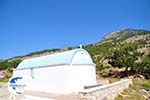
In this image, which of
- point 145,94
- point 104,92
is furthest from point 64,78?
point 145,94

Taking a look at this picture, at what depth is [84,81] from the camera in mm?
26750

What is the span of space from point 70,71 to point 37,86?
6076 millimetres

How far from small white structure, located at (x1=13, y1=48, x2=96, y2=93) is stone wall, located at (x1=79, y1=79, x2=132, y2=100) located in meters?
3.77

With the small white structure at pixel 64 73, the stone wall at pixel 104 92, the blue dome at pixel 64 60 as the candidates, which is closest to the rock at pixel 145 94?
the stone wall at pixel 104 92

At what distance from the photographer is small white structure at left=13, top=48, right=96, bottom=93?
25.5 m

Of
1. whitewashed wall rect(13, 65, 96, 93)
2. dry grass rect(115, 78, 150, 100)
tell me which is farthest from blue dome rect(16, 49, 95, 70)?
dry grass rect(115, 78, 150, 100)

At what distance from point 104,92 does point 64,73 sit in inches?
271

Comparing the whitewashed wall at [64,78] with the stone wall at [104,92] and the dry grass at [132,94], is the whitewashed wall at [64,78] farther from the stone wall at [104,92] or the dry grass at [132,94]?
the dry grass at [132,94]

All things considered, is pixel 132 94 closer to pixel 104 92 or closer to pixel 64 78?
pixel 104 92

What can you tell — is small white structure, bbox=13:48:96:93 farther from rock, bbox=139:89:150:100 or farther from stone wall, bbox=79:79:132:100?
rock, bbox=139:89:150:100

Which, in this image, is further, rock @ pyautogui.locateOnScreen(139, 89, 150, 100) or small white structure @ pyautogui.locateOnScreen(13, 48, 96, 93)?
rock @ pyautogui.locateOnScreen(139, 89, 150, 100)

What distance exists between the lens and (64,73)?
25.7 meters

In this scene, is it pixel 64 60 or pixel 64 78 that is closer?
pixel 64 78

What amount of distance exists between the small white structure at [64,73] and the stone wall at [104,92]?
12.4 feet
